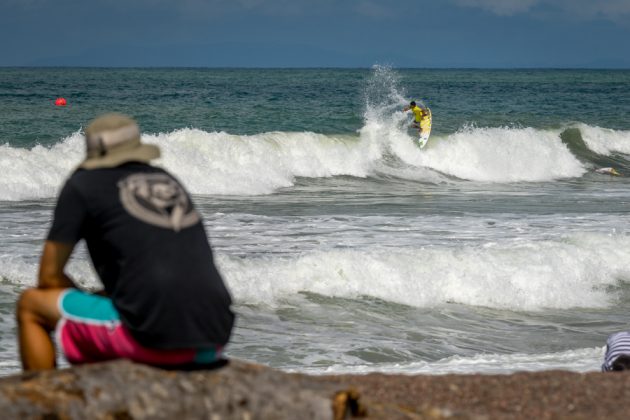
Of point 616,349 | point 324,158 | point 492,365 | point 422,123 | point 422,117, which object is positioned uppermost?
point 422,117

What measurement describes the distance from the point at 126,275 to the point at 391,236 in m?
10.3

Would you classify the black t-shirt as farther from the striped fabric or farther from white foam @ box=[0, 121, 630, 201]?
white foam @ box=[0, 121, 630, 201]

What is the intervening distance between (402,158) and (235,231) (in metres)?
13.7

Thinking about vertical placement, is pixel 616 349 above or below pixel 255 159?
below

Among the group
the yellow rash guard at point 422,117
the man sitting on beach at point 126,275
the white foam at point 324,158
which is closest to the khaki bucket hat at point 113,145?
the man sitting on beach at point 126,275

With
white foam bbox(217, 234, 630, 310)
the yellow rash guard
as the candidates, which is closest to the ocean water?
white foam bbox(217, 234, 630, 310)

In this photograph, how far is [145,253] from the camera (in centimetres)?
363

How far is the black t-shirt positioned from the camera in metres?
3.64

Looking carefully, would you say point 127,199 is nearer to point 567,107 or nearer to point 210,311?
point 210,311

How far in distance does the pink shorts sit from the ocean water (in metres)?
3.61

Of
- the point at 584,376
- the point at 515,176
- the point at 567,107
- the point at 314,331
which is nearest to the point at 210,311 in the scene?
the point at 584,376

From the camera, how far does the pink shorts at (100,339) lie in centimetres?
374

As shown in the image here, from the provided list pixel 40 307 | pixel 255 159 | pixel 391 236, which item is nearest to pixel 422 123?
pixel 255 159

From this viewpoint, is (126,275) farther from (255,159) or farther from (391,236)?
(255,159)
